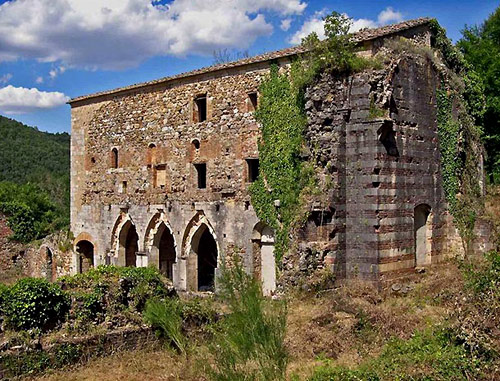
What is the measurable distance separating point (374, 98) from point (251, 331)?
866 cm

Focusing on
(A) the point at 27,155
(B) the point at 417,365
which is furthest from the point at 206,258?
(A) the point at 27,155

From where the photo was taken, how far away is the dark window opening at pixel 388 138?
14.1 meters

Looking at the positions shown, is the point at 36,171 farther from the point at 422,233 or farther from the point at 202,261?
the point at 422,233

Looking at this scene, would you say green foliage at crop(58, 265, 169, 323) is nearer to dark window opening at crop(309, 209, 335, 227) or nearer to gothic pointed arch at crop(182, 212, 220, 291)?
dark window opening at crop(309, 209, 335, 227)

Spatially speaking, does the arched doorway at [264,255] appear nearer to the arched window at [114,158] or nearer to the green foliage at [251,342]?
the arched window at [114,158]

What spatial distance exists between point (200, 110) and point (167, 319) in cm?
1139

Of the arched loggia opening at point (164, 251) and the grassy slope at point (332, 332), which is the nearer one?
the grassy slope at point (332, 332)

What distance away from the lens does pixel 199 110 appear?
851 inches

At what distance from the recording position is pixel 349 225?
14422 millimetres

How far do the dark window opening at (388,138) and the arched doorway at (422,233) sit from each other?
2136 mm

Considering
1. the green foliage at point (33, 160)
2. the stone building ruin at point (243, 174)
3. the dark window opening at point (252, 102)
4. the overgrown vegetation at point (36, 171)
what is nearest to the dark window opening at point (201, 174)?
the stone building ruin at point (243, 174)

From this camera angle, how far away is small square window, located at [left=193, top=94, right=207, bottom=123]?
70.6 ft

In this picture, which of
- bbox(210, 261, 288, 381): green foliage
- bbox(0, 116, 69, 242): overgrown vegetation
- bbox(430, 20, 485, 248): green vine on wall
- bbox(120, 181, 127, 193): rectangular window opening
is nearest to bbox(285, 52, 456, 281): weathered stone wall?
bbox(430, 20, 485, 248): green vine on wall

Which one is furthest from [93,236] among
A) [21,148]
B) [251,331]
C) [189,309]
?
[21,148]
